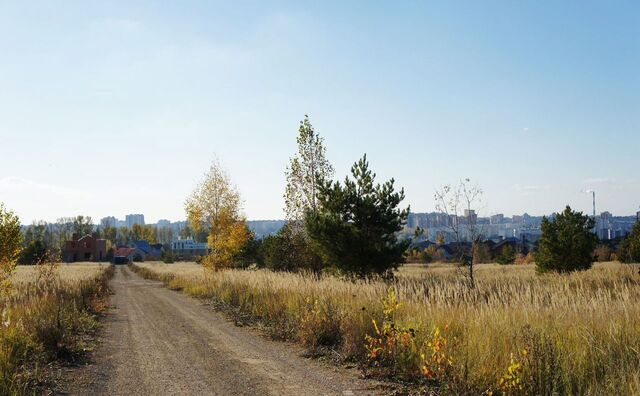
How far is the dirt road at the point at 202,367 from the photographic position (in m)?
7.98

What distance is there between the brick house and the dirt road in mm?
109235

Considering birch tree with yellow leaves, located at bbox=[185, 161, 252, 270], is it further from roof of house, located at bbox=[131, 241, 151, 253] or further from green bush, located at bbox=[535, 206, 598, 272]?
roof of house, located at bbox=[131, 241, 151, 253]

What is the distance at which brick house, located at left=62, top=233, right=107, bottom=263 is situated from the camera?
112706mm

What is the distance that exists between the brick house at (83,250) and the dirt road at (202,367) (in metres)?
109

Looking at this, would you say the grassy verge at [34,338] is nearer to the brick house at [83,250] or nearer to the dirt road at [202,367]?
the dirt road at [202,367]

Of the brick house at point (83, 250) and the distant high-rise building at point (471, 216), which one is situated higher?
the distant high-rise building at point (471, 216)

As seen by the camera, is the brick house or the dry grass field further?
the brick house

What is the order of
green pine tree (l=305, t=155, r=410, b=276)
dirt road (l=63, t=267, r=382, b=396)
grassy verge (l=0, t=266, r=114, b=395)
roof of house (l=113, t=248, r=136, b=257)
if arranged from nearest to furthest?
1. grassy verge (l=0, t=266, r=114, b=395)
2. dirt road (l=63, t=267, r=382, b=396)
3. green pine tree (l=305, t=155, r=410, b=276)
4. roof of house (l=113, t=248, r=136, b=257)

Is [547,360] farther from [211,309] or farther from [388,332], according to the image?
[211,309]

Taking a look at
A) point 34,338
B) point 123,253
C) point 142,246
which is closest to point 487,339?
point 34,338

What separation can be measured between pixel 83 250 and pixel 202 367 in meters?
117

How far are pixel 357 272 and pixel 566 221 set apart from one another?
16441 millimetres

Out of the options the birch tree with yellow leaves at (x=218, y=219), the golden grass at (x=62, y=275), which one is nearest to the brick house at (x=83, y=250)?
the golden grass at (x=62, y=275)

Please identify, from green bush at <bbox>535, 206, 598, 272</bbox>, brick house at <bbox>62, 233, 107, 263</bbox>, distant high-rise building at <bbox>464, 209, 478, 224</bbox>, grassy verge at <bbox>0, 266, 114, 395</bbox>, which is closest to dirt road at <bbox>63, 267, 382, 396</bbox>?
grassy verge at <bbox>0, 266, 114, 395</bbox>
